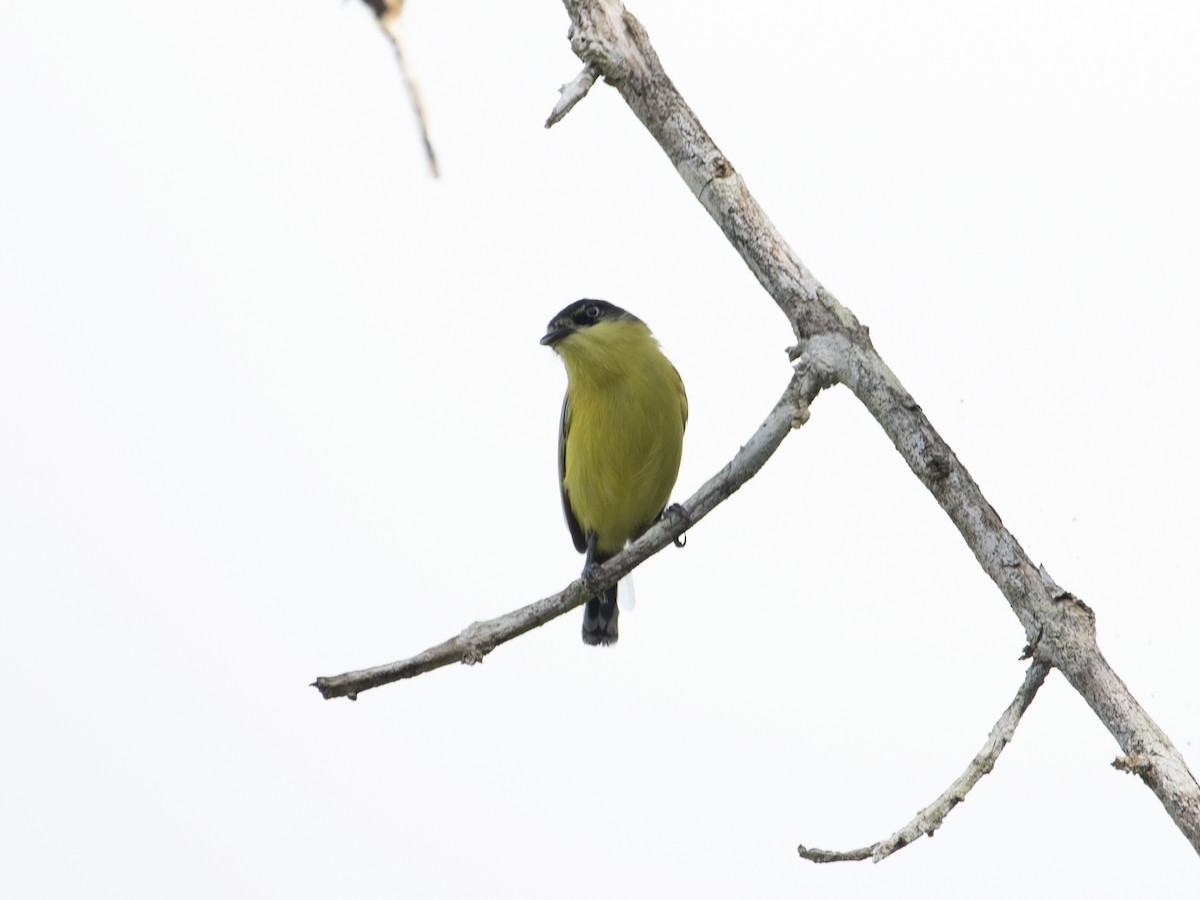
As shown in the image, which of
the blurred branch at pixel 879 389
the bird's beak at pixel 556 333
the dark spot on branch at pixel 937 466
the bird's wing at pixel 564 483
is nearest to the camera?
the blurred branch at pixel 879 389

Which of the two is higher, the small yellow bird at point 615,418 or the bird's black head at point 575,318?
the bird's black head at point 575,318

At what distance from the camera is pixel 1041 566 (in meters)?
4.51

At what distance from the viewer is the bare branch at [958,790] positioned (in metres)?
4.14

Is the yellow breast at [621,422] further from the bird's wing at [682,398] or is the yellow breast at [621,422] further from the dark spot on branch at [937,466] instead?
the dark spot on branch at [937,466]

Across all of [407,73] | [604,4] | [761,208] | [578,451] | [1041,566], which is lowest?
[1041,566]

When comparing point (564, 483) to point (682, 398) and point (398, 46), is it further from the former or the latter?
point (398, 46)

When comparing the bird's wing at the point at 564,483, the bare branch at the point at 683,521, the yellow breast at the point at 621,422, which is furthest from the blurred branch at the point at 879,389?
the bird's wing at the point at 564,483

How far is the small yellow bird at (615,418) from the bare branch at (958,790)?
3.80 metres

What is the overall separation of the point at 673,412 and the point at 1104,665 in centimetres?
406

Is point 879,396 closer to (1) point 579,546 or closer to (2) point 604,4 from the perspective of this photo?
(2) point 604,4

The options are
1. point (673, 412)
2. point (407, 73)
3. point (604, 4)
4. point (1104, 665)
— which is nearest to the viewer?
point (1104, 665)

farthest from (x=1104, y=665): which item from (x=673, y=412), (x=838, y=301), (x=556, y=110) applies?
(x=673, y=412)

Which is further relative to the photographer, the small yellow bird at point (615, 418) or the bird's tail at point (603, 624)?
the bird's tail at point (603, 624)

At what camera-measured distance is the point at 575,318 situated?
8289 millimetres
